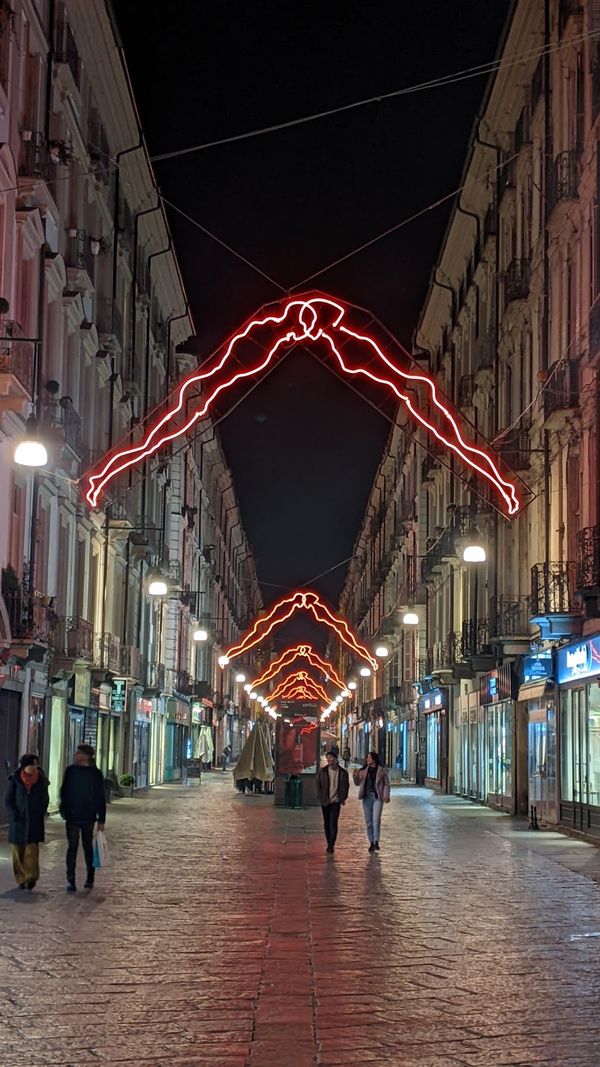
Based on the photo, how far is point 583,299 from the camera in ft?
88.3

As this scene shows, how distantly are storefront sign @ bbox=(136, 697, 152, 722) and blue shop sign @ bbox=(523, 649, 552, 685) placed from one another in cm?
2023

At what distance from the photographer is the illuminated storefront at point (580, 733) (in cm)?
2547

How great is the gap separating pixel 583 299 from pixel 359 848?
426 inches

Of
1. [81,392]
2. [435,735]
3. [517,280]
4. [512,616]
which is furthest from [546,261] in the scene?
[435,735]

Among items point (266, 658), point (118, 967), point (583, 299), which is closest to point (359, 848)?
point (583, 299)

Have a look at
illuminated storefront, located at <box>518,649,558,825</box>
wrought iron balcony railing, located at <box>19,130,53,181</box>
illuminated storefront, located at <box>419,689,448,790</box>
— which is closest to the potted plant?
illuminated storefront, located at <box>419,689,448,790</box>

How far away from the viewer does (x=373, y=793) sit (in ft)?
76.5

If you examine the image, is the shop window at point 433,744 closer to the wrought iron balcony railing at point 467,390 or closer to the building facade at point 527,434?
the building facade at point 527,434

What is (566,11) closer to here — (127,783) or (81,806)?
(81,806)

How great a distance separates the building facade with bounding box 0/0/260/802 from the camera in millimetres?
26047

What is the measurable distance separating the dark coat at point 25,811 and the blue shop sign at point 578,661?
1130cm

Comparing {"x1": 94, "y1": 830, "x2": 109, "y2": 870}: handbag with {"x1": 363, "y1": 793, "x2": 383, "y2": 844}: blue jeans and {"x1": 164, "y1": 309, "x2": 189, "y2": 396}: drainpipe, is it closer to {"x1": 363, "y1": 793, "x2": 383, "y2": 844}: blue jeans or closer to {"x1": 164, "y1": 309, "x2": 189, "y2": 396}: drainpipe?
{"x1": 363, "y1": 793, "x2": 383, "y2": 844}: blue jeans

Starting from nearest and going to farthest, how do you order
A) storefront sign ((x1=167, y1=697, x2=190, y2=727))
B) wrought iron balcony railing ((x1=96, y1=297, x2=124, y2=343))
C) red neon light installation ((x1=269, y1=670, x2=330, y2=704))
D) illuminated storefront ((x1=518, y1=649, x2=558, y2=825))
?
illuminated storefront ((x1=518, y1=649, x2=558, y2=825)) → wrought iron balcony railing ((x1=96, y1=297, x2=124, y2=343)) → storefront sign ((x1=167, y1=697, x2=190, y2=727)) → red neon light installation ((x1=269, y1=670, x2=330, y2=704))

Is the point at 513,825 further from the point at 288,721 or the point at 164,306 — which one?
the point at 164,306
